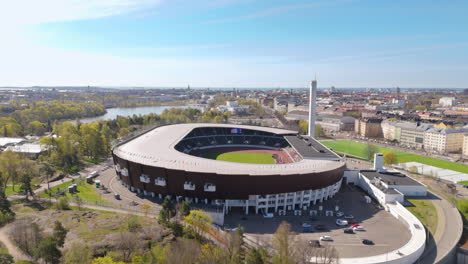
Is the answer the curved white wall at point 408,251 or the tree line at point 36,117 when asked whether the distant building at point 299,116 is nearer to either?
the curved white wall at point 408,251

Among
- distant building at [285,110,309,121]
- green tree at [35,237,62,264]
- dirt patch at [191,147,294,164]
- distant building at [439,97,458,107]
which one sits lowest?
dirt patch at [191,147,294,164]

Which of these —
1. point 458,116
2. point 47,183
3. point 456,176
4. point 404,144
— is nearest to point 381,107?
point 458,116

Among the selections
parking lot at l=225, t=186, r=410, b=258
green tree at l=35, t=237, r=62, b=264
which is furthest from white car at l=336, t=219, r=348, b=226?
green tree at l=35, t=237, r=62, b=264

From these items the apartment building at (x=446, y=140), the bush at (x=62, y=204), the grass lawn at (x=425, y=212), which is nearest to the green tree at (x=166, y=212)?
the bush at (x=62, y=204)

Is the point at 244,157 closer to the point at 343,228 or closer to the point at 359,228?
the point at 343,228

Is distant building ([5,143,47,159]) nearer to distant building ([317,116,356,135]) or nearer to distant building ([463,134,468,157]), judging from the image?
distant building ([317,116,356,135])

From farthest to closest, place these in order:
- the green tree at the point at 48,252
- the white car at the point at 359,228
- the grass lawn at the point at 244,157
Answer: the grass lawn at the point at 244,157, the white car at the point at 359,228, the green tree at the point at 48,252

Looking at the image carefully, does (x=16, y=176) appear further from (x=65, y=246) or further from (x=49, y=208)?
(x=65, y=246)
